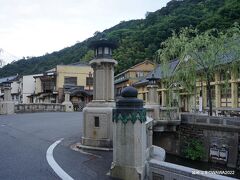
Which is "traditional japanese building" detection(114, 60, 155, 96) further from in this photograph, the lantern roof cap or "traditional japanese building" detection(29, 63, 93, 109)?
the lantern roof cap

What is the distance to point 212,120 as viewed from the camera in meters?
17.0

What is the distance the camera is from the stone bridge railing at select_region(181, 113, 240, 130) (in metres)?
15.8

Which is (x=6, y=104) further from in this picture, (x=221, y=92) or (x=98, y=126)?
(x=221, y=92)

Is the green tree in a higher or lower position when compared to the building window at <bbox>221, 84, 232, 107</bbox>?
higher

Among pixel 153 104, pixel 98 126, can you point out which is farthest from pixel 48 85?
pixel 98 126

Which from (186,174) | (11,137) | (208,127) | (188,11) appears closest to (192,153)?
(208,127)

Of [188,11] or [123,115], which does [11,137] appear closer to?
[123,115]

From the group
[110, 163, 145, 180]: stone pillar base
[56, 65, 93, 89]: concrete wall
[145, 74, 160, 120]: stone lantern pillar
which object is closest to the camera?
[110, 163, 145, 180]: stone pillar base

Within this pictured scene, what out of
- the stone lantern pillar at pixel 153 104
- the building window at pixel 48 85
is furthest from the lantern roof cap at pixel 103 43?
the building window at pixel 48 85

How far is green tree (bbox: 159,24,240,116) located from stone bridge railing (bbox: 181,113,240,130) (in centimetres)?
112

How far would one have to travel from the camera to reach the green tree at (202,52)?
57.4 feet

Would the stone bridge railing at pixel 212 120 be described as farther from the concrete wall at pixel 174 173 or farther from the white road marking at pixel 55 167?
the concrete wall at pixel 174 173

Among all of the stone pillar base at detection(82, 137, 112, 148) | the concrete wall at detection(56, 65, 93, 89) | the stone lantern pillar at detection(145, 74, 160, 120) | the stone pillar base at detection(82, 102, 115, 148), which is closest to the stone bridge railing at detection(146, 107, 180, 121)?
the stone lantern pillar at detection(145, 74, 160, 120)

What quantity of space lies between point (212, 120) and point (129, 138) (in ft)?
42.3
